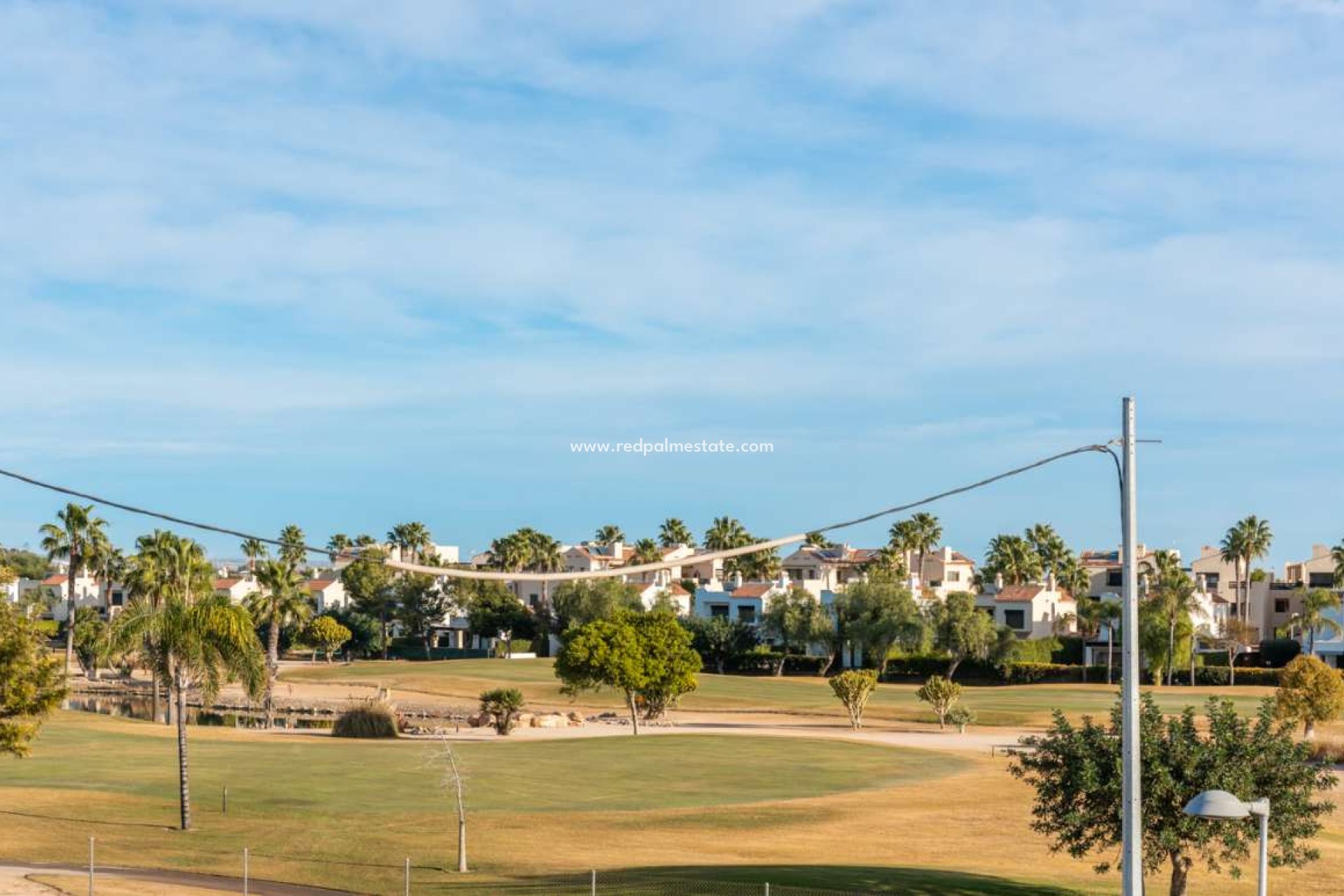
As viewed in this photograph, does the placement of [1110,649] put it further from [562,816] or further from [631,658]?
[562,816]

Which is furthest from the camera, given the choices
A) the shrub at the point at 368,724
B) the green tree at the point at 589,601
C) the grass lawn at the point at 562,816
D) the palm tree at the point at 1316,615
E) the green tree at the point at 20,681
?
the green tree at the point at 589,601

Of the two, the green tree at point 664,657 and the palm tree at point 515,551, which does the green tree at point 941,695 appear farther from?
the palm tree at point 515,551

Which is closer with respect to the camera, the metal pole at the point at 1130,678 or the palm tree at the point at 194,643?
the metal pole at the point at 1130,678

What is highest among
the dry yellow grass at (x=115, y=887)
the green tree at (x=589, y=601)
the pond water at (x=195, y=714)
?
the green tree at (x=589, y=601)

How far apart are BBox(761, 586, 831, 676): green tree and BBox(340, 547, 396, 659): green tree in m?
49.3

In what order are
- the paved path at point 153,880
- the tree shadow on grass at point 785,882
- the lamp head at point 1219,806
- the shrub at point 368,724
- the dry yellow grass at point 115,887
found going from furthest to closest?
the shrub at point 368,724
the tree shadow on grass at point 785,882
the paved path at point 153,880
the dry yellow grass at point 115,887
the lamp head at point 1219,806

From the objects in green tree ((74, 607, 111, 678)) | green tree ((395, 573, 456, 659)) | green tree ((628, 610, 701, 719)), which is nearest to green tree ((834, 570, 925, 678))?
green tree ((628, 610, 701, 719))

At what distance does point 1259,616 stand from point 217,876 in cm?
16718

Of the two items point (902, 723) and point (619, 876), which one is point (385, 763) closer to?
point (619, 876)

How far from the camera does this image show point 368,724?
9319cm

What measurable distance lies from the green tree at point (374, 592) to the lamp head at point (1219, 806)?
167904 mm

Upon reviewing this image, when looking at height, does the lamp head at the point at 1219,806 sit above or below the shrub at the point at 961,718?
above

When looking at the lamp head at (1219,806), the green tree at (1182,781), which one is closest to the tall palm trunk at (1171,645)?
the green tree at (1182,781)

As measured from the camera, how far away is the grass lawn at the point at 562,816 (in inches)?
1703
